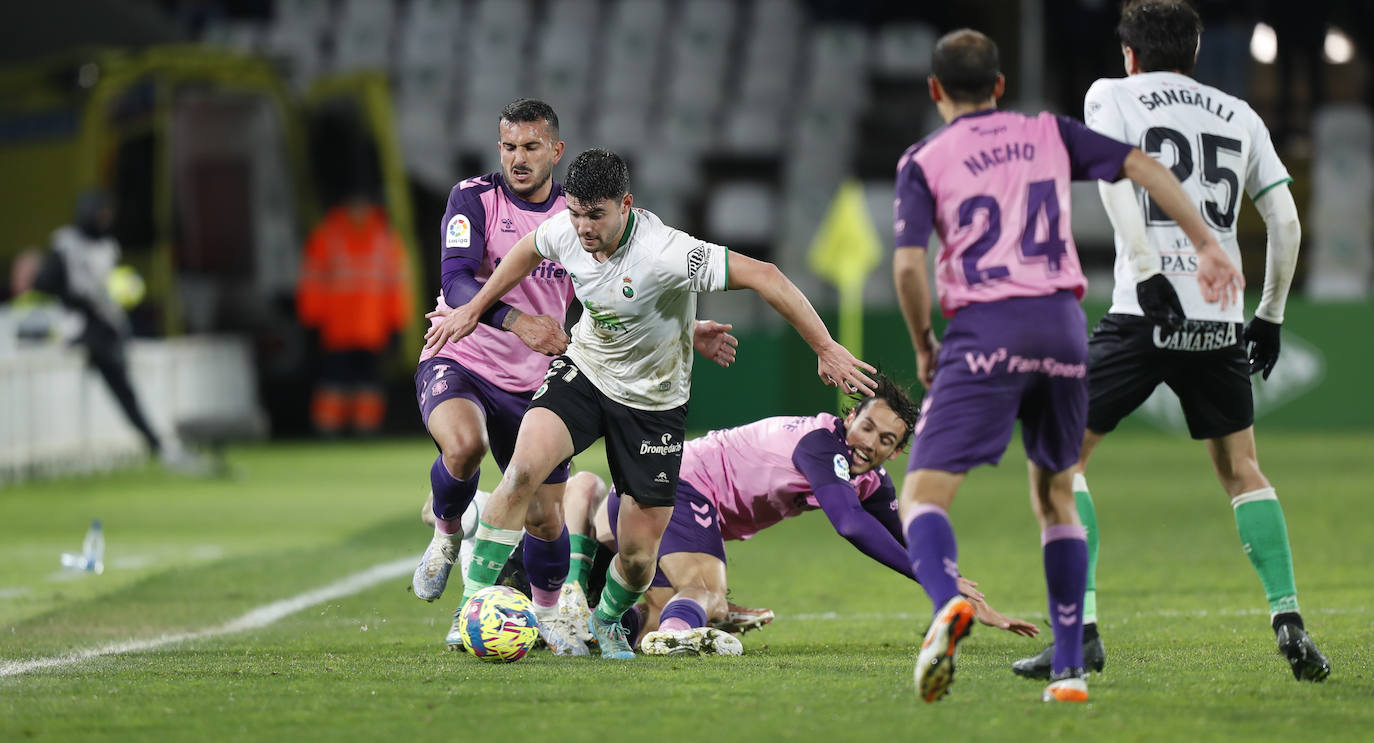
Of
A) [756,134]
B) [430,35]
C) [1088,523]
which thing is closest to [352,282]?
[756,134]

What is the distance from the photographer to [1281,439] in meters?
18.2

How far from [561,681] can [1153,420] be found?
49.3ft

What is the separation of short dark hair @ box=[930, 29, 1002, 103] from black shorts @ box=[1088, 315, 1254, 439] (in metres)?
1.03

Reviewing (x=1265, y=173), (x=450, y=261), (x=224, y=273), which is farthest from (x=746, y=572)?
(x=224, y=273)

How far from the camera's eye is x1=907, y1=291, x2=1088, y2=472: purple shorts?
4.75m

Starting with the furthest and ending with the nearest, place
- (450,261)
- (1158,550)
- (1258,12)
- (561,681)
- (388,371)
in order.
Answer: (1258,12)
(388,371)
(1158,550)
(450,261)
(561,681)

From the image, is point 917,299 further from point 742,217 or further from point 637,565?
point 742,217

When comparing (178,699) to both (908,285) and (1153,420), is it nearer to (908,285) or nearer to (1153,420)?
(908,285)

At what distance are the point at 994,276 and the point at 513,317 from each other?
6.30 feet

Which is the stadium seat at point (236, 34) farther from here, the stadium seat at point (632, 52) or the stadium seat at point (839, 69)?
the stadium seat at point (839, 69)

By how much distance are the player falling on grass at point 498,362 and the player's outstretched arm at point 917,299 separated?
144 cm

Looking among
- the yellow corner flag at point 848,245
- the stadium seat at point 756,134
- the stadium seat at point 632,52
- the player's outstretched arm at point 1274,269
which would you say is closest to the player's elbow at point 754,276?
the player's outstretched arm at point 1274,269

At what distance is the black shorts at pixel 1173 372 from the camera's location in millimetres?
5410

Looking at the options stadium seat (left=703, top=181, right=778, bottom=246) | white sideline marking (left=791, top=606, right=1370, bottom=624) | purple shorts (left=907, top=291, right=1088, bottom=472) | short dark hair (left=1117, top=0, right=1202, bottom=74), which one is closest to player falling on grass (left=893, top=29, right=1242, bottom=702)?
purple shorts (left=907, top=291, right=1088, bottom=472)
